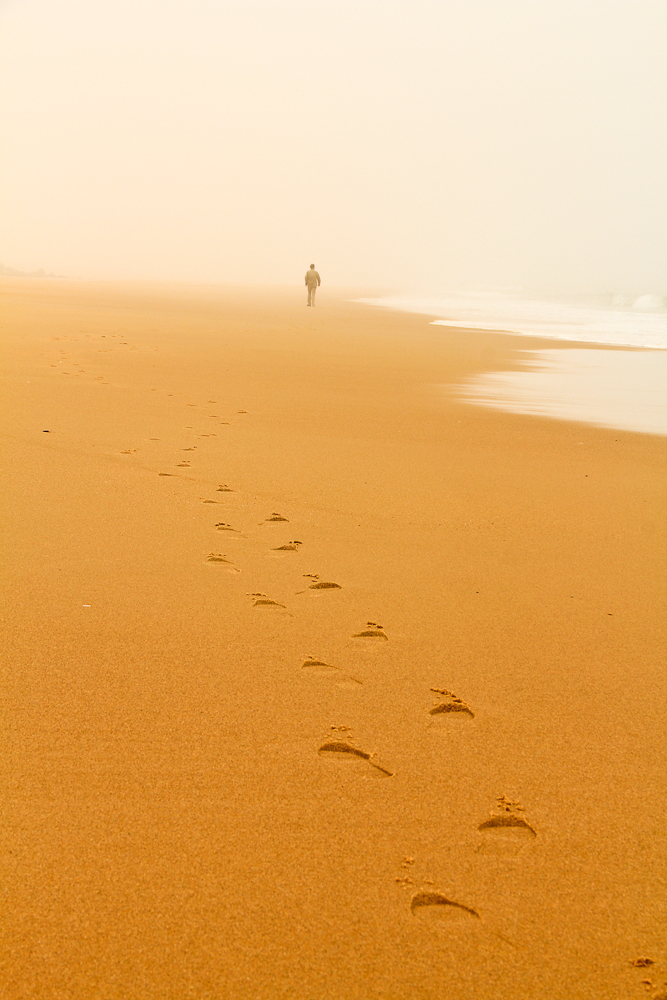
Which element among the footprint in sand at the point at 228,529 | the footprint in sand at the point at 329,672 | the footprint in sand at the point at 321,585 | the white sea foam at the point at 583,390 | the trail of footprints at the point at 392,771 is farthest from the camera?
the white sea foam at the point at 583,390

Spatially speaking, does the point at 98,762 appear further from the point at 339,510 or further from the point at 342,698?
the point at 339,510

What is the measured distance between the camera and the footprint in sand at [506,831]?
1.96 meters

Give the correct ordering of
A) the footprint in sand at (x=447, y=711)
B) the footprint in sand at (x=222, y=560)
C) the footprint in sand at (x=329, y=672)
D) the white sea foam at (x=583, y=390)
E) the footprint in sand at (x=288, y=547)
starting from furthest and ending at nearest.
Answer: the white sea foam at (x=583, y=390)
the footprint in sand at (x=288, y=547)
the footprint in sand at (x=222, y=560)
the footprint in sand at (x=329, y=672)
the footprint in sand at (x=447, y=711)

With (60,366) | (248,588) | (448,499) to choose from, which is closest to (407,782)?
(248,588)

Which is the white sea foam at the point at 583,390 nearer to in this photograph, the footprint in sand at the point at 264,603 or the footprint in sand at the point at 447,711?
the footprint in sand at the point at 264,603

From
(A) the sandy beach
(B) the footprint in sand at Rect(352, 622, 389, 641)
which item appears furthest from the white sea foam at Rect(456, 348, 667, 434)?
(B) the footprint in sand at Rect(352, 622, 389, 641)

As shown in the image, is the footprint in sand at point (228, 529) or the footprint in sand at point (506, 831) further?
the footprint in sand at point (228, 529)

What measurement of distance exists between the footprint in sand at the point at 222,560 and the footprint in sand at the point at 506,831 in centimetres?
169

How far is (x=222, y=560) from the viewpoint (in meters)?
3.65

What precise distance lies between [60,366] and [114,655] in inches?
292

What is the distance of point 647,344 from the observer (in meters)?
18.1

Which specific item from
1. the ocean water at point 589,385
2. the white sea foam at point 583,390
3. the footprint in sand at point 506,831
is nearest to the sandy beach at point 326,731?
the footprint in sand at point 506,831

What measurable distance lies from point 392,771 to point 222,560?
1.61 m

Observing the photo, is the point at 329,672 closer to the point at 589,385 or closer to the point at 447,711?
the point at 447,711
